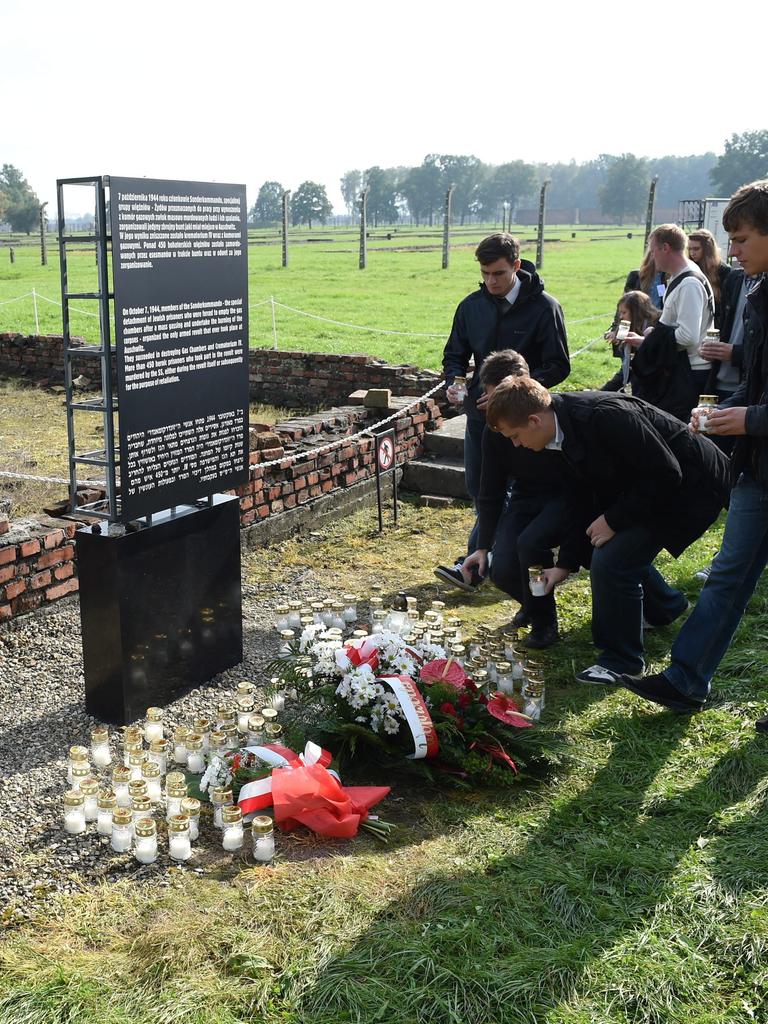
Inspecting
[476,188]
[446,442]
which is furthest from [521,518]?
[476,188]

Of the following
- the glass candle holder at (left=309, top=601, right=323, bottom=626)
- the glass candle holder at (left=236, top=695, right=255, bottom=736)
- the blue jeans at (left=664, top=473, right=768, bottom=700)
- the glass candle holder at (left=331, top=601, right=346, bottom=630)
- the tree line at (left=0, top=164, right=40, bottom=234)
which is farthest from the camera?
the tree line at (left=0, top=164, right=40, bottom=234)

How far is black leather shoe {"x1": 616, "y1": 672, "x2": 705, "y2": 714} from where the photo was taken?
13.3 ft

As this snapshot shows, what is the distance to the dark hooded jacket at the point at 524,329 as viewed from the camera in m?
5.67

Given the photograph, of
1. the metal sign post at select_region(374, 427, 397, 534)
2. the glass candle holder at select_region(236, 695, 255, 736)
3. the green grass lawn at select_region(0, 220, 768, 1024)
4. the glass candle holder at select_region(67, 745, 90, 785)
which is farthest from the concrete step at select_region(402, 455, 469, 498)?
the glass candle holder at select_region(67, 745, 90, 785)

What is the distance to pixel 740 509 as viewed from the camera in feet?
12.6

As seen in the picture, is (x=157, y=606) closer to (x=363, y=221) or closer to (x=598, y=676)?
(x=598, y=676)

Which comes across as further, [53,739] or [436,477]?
[436,477]

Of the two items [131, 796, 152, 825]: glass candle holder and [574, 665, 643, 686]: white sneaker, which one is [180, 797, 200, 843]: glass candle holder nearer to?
[131, 796, 152, 825]: glass candle holder

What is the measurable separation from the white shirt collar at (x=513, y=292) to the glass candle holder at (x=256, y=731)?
2.97 metres

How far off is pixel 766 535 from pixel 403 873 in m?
1.91

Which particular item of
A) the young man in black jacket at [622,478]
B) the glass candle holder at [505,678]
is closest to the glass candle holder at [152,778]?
the glass candle holder at [505,678]

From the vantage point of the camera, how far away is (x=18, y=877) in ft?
10.6

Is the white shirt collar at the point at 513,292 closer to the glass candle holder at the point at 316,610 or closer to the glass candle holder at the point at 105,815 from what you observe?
the glass candle holder at the point at 316,610

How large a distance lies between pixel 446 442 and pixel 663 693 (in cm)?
446
